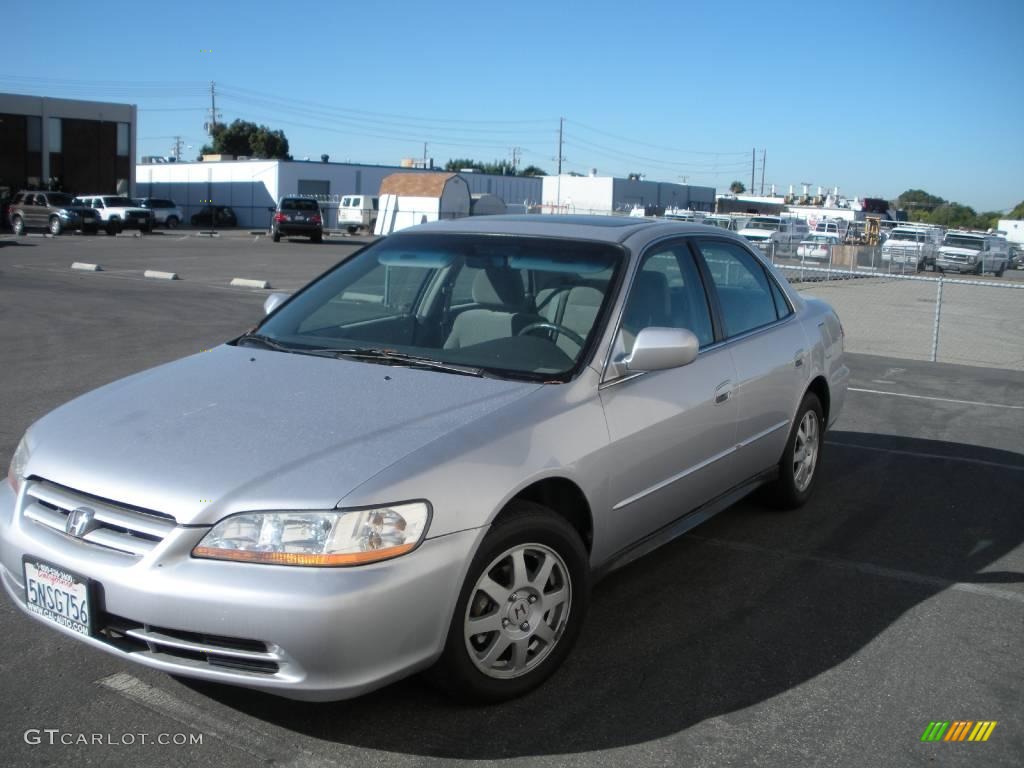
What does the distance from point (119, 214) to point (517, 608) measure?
44167mm

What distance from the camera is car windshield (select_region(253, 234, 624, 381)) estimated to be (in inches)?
163

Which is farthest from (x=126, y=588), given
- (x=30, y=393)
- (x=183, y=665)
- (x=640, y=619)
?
(x=30, y=393)

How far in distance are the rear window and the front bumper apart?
40.1 meters

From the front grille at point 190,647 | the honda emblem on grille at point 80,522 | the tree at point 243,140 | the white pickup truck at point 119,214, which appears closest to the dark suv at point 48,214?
the white pickup truck at point 119,214

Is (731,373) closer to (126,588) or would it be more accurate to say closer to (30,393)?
(126,588)

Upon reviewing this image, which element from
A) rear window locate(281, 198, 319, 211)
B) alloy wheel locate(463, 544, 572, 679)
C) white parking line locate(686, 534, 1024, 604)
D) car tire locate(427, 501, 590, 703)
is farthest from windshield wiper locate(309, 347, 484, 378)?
rear window locate(281, 198, 319, 211)

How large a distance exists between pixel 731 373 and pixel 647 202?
63038mm

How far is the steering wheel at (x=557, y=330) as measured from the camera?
13.6ft

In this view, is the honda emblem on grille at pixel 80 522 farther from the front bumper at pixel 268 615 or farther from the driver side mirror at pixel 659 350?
the driver side mirror at pixel 659 350

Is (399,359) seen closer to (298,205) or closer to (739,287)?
(739,287)

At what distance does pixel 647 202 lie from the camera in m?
66.3

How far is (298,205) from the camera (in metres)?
41.9

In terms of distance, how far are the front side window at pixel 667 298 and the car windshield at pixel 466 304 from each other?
6.3 inches

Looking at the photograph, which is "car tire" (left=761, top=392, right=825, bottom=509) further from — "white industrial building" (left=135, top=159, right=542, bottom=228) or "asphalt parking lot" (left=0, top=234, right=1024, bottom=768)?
"white industrial building" (left=135, top=159, right=542, bottom=228)
